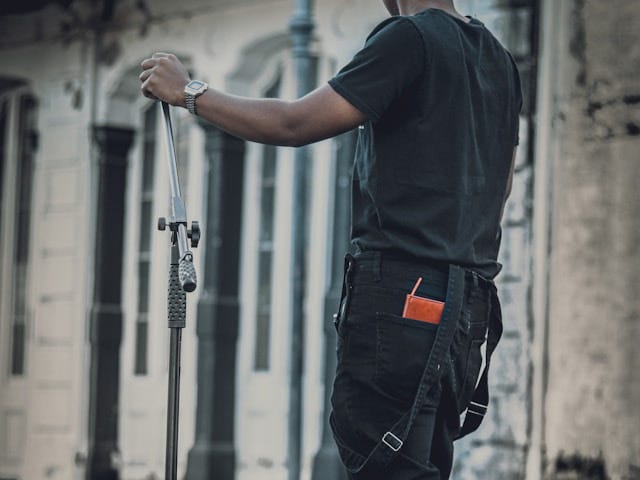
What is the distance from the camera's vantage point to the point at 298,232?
8.54m

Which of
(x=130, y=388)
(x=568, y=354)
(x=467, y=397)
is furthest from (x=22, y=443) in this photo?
(x=467, y=397)

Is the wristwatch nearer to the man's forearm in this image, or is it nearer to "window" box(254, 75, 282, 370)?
the man's forearm

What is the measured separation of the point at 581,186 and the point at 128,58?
15.2 ft

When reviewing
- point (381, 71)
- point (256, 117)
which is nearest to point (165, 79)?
point (256, 117)

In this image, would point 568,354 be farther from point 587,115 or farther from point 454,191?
point 454,191

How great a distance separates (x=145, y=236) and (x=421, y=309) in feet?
28.8

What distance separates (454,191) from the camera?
3.76 metres

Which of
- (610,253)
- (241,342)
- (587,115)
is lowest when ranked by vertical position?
(241,342)

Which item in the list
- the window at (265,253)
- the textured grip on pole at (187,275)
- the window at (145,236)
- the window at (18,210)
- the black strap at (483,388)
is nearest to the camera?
the textured grip on pole at (187,275)

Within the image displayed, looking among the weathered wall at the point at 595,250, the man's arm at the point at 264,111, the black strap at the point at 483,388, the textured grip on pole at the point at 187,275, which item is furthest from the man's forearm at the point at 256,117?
the weathered wall at the point at 595,250

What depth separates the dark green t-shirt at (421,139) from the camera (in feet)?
12.0

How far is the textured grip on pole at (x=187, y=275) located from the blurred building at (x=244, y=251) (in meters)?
4.80

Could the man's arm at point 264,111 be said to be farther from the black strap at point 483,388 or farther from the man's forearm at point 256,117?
the black strap at point 483,388

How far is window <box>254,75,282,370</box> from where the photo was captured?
11.3 m
